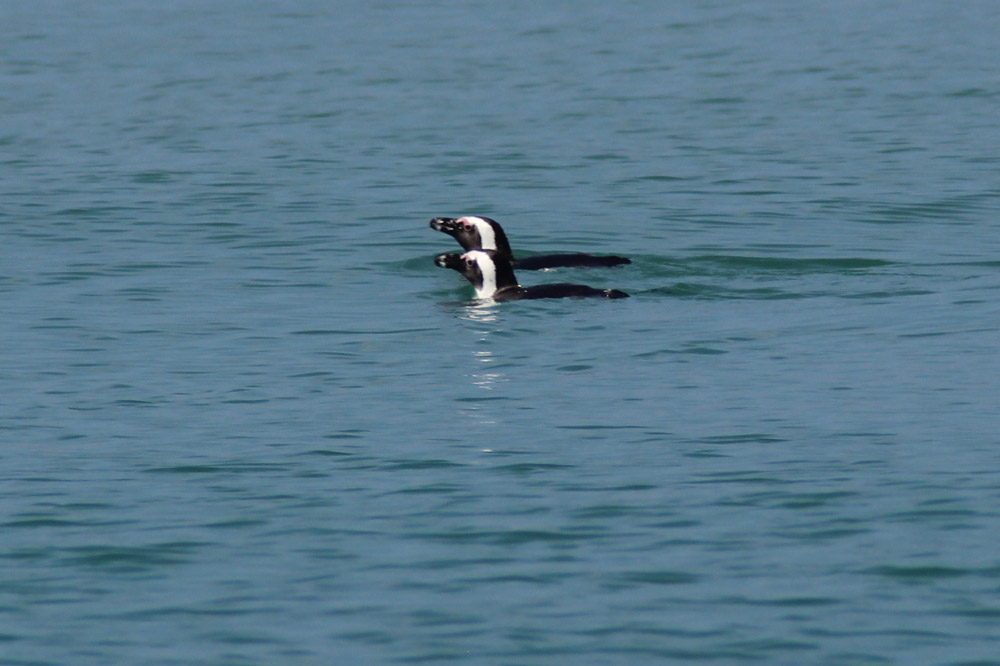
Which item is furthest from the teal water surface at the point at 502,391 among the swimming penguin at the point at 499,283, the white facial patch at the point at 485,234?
the white facial patch at the point at 485,234

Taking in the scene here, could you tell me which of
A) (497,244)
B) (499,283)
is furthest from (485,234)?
(499,283)

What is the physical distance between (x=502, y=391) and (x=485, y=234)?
6.19 m

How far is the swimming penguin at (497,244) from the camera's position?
20.0 metres

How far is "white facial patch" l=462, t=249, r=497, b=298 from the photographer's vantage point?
1842 centimetres

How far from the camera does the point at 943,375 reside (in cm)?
1430

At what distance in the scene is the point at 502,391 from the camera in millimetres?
14172

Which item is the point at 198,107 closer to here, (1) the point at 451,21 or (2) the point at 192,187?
(2) the point at 192,187

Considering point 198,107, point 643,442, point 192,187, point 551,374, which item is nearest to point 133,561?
point 643,442

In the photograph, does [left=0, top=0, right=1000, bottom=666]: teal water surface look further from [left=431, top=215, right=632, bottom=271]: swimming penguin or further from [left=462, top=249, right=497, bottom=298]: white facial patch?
[left=462, top=249, right=497, bottom=298]: white facial patch

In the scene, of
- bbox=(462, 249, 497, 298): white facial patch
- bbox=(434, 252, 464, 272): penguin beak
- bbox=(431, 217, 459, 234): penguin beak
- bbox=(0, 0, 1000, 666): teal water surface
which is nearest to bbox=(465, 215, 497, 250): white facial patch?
bbox=(431, 217, 459, 234): penguin beak

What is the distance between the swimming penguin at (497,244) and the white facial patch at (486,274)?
44.8 inches

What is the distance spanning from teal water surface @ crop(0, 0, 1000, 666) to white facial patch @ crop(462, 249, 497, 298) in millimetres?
485

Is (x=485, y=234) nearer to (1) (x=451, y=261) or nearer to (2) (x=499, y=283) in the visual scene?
(1) (x=451, y=261)

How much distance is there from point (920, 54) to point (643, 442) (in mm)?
33357
